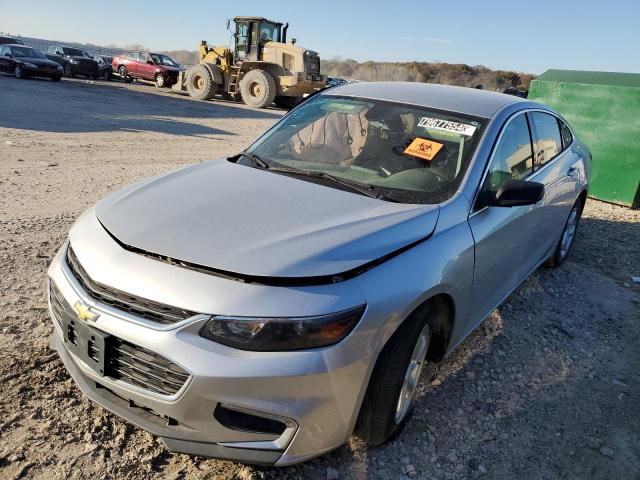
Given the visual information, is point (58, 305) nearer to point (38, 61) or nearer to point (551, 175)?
point (551, 175)

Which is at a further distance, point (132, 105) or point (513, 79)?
point (513, 79)

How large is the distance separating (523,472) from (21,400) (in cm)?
246

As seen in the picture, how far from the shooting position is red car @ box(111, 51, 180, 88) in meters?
25.8

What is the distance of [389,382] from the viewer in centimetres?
222

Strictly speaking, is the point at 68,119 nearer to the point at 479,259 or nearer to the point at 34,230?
the point at 34,230

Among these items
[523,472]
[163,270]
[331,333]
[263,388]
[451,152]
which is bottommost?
[523,472]

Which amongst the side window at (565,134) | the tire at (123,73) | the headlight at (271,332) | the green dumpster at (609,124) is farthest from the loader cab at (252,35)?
the headlight at (271,332)

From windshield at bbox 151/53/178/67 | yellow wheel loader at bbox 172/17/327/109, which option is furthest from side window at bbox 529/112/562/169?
windshield at bbox 151/53/178/67

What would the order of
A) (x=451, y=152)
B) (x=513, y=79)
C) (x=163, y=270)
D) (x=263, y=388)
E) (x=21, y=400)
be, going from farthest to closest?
(x=513, y=79) < (x=451, y=152) < (x=21, y=400) < (x=163, y=270) < (x=263, y=388)

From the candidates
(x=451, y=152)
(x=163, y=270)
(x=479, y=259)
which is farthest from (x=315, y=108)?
(x=163, y=270)

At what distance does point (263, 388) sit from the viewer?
1884 mm

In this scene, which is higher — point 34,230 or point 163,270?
point 163,270

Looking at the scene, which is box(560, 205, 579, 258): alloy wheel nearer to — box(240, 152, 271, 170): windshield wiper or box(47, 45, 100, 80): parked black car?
box(240, 152, 271, 170): windshield wiper

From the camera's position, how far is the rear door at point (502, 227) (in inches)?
113
